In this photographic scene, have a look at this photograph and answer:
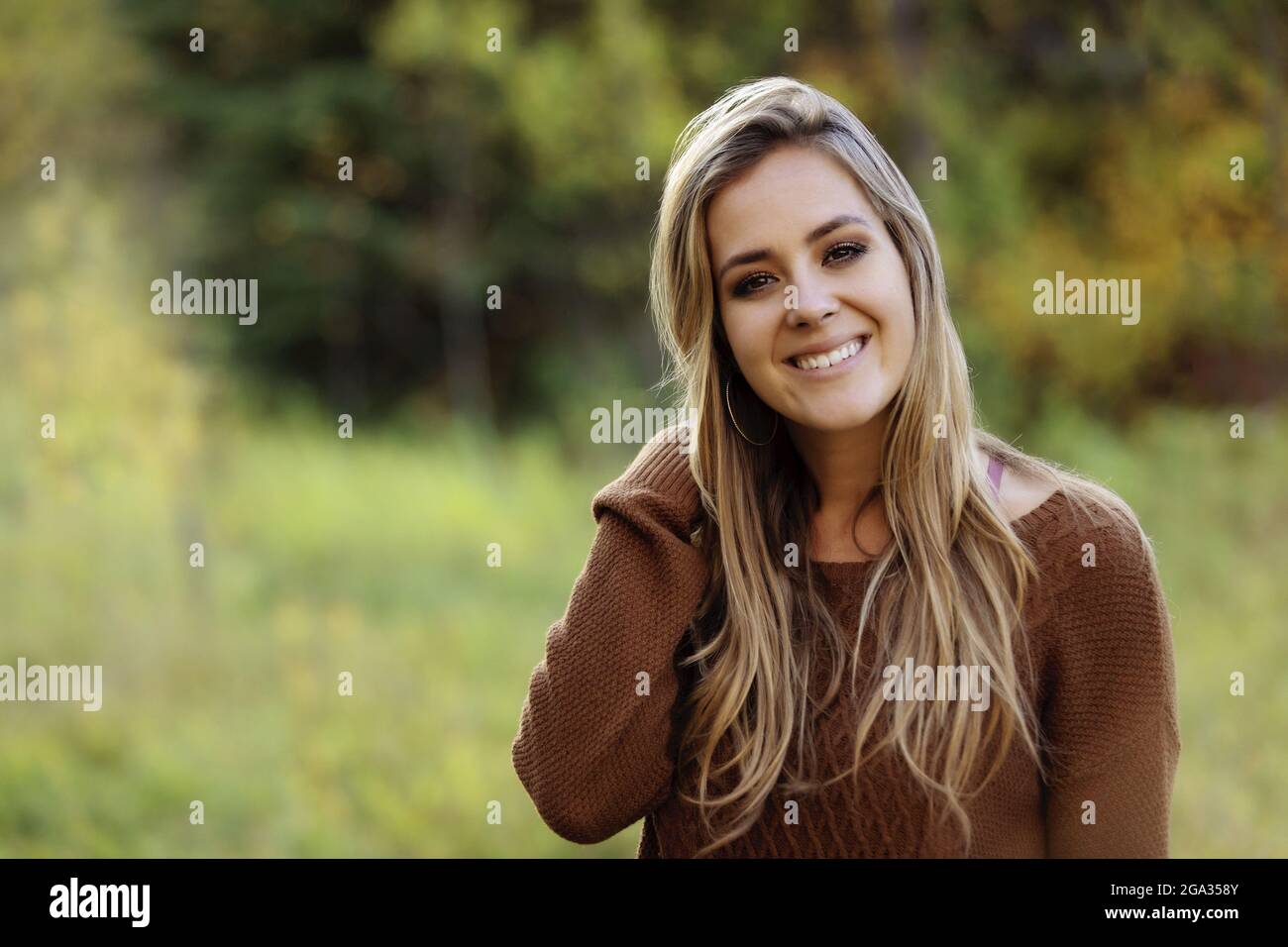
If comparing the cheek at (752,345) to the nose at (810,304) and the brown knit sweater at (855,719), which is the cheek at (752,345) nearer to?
the nose at (810,304)

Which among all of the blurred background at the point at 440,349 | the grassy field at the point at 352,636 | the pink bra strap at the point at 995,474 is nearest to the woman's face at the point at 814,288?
the pink bra strap at the point at 995,474

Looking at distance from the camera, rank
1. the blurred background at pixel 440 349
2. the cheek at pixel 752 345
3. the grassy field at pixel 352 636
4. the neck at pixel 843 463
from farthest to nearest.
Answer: the blurred background at pixel 440 349, the grassy field at pixel 352 636, the neck at pixel 843 463, the cheek at pixel 752 345

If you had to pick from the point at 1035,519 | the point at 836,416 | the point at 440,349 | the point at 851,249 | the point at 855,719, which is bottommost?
the point at 855,719

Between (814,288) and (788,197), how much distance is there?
0.13 m

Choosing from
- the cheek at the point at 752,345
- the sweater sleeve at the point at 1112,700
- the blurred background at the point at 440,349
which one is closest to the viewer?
the sweater sleeve at the point at 1112,700

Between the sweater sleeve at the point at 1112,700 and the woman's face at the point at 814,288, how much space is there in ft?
1.18

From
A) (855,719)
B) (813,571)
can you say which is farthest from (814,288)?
(855,719)

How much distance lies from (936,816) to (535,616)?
202 inches

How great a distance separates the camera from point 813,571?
1.78 metres

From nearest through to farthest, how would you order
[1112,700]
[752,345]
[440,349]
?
[1112,700], [752,345], [440,349]

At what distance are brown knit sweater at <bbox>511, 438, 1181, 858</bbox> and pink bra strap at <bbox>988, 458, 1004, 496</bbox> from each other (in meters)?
0.07

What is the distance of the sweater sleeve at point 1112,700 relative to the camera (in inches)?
62.2

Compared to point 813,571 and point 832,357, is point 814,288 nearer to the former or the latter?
point 832,357

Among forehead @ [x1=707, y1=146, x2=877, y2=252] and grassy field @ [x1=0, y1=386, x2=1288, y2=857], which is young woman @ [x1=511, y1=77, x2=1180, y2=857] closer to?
forehead @ [x1=707, y1=146, x2=877, y2=252]
